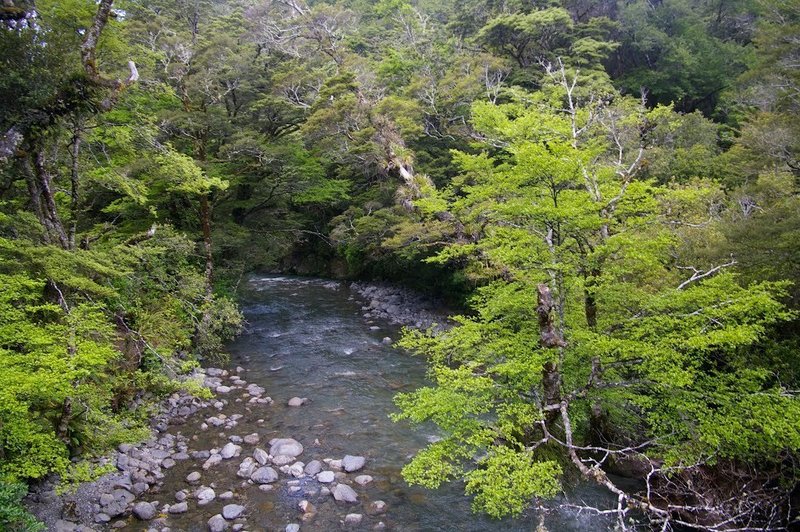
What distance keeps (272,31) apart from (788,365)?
22.3 metres

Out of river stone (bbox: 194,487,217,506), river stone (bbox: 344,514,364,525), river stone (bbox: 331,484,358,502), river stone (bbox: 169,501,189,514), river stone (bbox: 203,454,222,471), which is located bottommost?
river stone (bbox: 331,484,358,502)

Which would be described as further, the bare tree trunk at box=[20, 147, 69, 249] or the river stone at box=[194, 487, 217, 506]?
the bare tree trunk at box=[20, 147, 69, 249]

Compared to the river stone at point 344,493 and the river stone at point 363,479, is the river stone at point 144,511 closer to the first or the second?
the river stone at point 344,493

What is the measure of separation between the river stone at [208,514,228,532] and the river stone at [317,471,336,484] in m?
1.77

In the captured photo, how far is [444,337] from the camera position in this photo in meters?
7.69

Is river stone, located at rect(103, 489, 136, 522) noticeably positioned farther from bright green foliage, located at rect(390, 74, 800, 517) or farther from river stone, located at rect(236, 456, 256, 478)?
bright green foliage, located at rect(390, 74, 800, 517)

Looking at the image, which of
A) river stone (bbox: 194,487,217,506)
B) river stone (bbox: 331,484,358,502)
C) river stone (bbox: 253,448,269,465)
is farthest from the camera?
river stone (bbox: 253,448,269,465)

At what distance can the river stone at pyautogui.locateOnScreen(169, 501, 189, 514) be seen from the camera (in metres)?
7.29

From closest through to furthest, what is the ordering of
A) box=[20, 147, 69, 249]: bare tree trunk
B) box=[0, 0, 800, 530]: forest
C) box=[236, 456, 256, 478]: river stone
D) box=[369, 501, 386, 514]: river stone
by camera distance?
box=[0, 0, 800, 530]: forest, box=[369, 501, 386, 514]: river stone, box=[20, 147, 69, 249]: bare tree trunk, box=[236, 456, 256, 478]: river stone

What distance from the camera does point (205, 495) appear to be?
7.70 meters

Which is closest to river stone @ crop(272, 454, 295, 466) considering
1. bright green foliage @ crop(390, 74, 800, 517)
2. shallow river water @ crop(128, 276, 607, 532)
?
shallow river water @ crop(128, 276, 607, 532)

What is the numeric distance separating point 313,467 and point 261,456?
A: 1.09 m

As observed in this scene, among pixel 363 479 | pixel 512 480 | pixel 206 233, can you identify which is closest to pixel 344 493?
pixel 363 479

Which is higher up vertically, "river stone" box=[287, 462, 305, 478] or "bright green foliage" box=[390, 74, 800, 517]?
"bright green foliage" box=[390, 74, 800, 517]
